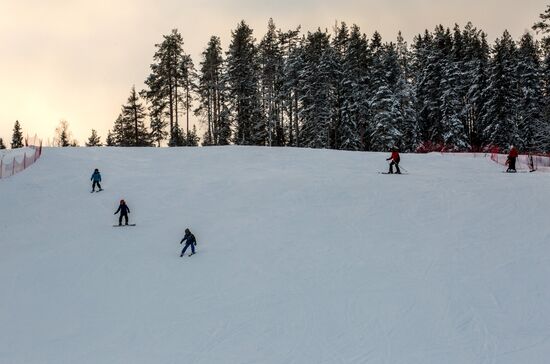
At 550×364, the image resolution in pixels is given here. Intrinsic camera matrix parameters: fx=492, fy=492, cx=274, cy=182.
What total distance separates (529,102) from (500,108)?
5905 millimetres

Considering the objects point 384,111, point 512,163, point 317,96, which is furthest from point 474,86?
point 512,163

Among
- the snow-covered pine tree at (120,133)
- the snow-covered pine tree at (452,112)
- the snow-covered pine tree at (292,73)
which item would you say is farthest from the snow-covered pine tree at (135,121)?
the snow-covered pine tree at (452,112)

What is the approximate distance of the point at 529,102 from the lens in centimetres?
5356

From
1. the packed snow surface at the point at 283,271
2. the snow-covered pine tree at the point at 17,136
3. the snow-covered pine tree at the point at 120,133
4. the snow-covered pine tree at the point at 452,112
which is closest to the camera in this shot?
the packed snow surface at the point at 283,271

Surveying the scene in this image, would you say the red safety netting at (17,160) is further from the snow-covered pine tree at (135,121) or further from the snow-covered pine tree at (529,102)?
the snow-covered pine tree at (529,102)

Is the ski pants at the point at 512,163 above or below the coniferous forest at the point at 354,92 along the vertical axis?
below

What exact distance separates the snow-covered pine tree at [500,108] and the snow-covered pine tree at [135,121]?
137 feet

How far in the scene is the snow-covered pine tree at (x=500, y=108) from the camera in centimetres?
4978

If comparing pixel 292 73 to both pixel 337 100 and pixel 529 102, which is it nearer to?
pixel 337 100

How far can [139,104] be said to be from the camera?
2613 inches

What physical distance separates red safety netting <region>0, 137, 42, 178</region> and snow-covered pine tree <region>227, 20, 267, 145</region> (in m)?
22.7

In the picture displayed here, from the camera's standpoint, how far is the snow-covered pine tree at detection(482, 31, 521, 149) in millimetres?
49781

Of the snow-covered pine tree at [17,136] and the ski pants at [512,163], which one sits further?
the snow-covered pine tree at [17,136]

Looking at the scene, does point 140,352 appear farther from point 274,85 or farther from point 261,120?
point 274,85
